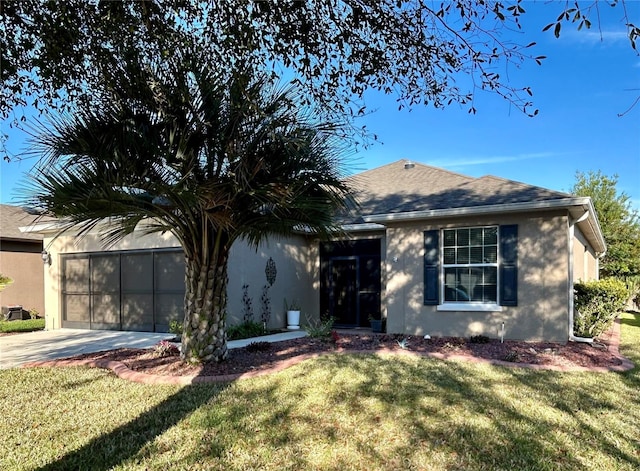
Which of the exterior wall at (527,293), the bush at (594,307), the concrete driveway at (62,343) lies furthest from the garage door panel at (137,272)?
the bush at (594,307)

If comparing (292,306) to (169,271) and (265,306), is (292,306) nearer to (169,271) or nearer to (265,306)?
(265,306)

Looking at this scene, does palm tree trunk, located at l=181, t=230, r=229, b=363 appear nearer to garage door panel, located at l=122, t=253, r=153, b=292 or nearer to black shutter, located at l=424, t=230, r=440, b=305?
black shutter, located at l=424, t=230, r=440, b=305

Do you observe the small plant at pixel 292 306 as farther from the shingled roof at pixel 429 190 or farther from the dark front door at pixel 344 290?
the shingled roof at pixel 429 190

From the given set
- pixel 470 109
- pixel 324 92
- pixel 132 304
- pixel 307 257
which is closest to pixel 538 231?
pixel 470 109

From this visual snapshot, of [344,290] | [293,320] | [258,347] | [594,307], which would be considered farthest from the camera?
[344,290]

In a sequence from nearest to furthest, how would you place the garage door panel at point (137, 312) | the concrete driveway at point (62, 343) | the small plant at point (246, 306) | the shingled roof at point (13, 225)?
the concrete driveway at point (62, 343)
the small plant at point (246, 306)
the garage door panel at point (137, 312)
the shingled roof at point (13, 225)

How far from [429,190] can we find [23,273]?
48.9 feet

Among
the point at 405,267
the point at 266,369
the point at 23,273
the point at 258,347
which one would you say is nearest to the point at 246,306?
the point at 258,347

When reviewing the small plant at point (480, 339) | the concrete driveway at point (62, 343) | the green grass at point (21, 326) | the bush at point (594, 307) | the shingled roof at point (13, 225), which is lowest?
the green grass at point (21, 326)

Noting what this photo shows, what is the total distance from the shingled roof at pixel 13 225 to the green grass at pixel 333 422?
11.7 m

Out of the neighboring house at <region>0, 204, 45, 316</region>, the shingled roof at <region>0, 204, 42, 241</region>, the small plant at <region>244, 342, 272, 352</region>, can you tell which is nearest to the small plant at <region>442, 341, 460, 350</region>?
the small plant at <region>244, 342, 272, 352</region>

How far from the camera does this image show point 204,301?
7020 mm

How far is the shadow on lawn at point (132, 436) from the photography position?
3781mm

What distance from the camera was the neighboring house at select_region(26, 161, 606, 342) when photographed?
31.1 feet
